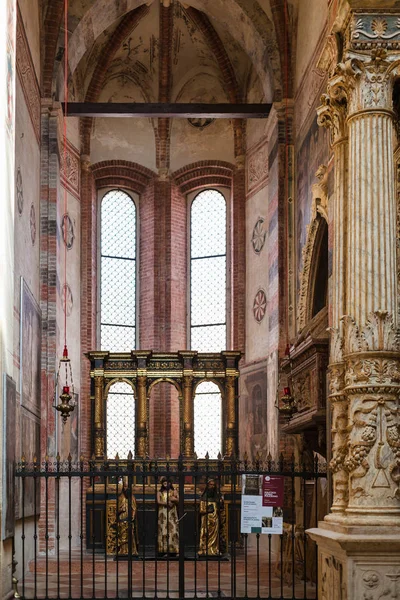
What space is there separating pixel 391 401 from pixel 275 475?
3207 millimetres

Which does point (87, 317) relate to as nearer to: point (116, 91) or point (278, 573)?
point (116, 91)

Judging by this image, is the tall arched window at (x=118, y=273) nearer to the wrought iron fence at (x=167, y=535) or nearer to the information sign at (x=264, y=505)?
the wrought iron fence at (x=167, y=535)

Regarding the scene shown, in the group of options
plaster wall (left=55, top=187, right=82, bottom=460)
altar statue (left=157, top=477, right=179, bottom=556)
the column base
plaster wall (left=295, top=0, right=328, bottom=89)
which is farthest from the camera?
plaster wall (left=55, top=187, right=82, bottom=460)

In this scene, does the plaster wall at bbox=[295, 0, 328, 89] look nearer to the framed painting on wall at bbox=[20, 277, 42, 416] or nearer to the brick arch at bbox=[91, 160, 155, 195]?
the framed painting on wall at bbox=[20, 277, 42, 416]

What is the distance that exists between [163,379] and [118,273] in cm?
534

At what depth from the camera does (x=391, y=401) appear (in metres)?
11.2

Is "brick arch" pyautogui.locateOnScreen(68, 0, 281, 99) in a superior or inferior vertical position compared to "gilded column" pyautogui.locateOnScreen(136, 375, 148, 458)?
superior

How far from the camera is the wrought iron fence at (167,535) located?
45.7ft

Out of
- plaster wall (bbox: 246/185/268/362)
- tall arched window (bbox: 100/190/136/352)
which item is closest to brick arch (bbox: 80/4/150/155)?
tall arched window (bbox: 100/190/136/352)

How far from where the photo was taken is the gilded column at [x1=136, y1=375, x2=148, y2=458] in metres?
22.0

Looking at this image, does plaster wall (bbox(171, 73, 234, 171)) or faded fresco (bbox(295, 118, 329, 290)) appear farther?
plaster wall (bbox(171, 73, 234, 171))

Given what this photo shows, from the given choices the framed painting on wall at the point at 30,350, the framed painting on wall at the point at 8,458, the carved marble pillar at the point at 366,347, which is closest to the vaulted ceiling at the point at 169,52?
the framed painting on wall at the point at 30,350

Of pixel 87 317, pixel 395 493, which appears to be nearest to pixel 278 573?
pixel 395 493

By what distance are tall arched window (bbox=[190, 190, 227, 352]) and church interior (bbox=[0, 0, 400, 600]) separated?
6 centimetres
